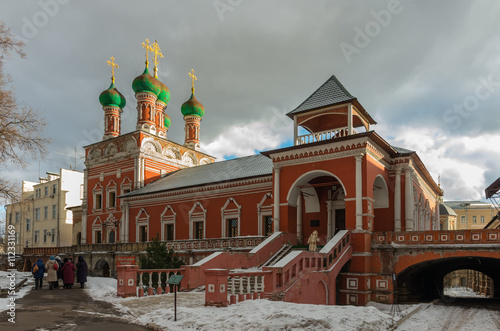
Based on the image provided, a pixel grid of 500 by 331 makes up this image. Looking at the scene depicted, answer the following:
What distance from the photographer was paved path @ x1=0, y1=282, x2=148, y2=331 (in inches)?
365

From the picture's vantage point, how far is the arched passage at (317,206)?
19731mm

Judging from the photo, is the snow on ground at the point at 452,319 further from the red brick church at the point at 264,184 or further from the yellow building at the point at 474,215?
the yellow building at the point at 474,215

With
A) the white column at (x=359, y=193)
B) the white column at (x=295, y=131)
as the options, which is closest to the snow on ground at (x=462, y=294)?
the white column at (x=359, y=193)

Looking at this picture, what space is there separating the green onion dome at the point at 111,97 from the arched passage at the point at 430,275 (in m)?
29.0

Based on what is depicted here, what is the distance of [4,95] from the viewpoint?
15734 millimetres

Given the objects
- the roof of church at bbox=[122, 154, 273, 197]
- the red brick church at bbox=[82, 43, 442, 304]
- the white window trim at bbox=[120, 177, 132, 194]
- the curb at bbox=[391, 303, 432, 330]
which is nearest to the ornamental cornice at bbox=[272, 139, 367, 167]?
the red brick church at bbox=[82, 43, 442, 304]

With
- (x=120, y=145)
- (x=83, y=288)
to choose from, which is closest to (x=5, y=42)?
(x=83, y=288)

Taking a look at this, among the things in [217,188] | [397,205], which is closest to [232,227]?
[217,188]

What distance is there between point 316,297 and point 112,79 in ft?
102

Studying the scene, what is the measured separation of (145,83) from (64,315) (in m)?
27.5

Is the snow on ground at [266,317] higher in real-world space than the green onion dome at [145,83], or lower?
lower

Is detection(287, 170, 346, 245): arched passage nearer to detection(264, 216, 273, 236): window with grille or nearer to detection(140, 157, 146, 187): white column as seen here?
detection(264, 216, 273, 236): window with grille

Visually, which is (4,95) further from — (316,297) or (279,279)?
(316,297)

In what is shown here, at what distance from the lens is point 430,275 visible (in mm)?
22547
